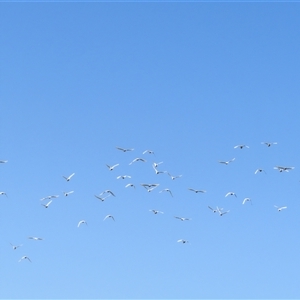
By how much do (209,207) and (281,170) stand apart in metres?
12.4

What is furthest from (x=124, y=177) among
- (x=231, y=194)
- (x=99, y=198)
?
(x=231, y=194)

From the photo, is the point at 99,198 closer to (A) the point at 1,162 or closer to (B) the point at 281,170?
(A) the point at 1,162

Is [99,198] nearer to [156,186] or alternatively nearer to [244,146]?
[156,186]

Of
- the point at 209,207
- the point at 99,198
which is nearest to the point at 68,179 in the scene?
the point at 99,198

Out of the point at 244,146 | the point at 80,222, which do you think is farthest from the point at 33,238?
the point at 244,146

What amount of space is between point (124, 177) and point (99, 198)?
4983mm

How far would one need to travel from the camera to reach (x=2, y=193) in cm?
19500

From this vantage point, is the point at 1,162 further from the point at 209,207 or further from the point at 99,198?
the point at 209,207

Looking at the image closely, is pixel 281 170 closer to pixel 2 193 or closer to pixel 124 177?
pixel 124 177

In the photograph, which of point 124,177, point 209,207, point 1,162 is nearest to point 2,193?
point 1,162

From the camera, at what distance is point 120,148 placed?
193 m

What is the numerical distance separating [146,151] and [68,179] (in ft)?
43.8

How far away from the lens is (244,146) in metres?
197

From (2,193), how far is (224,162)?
34609mm
